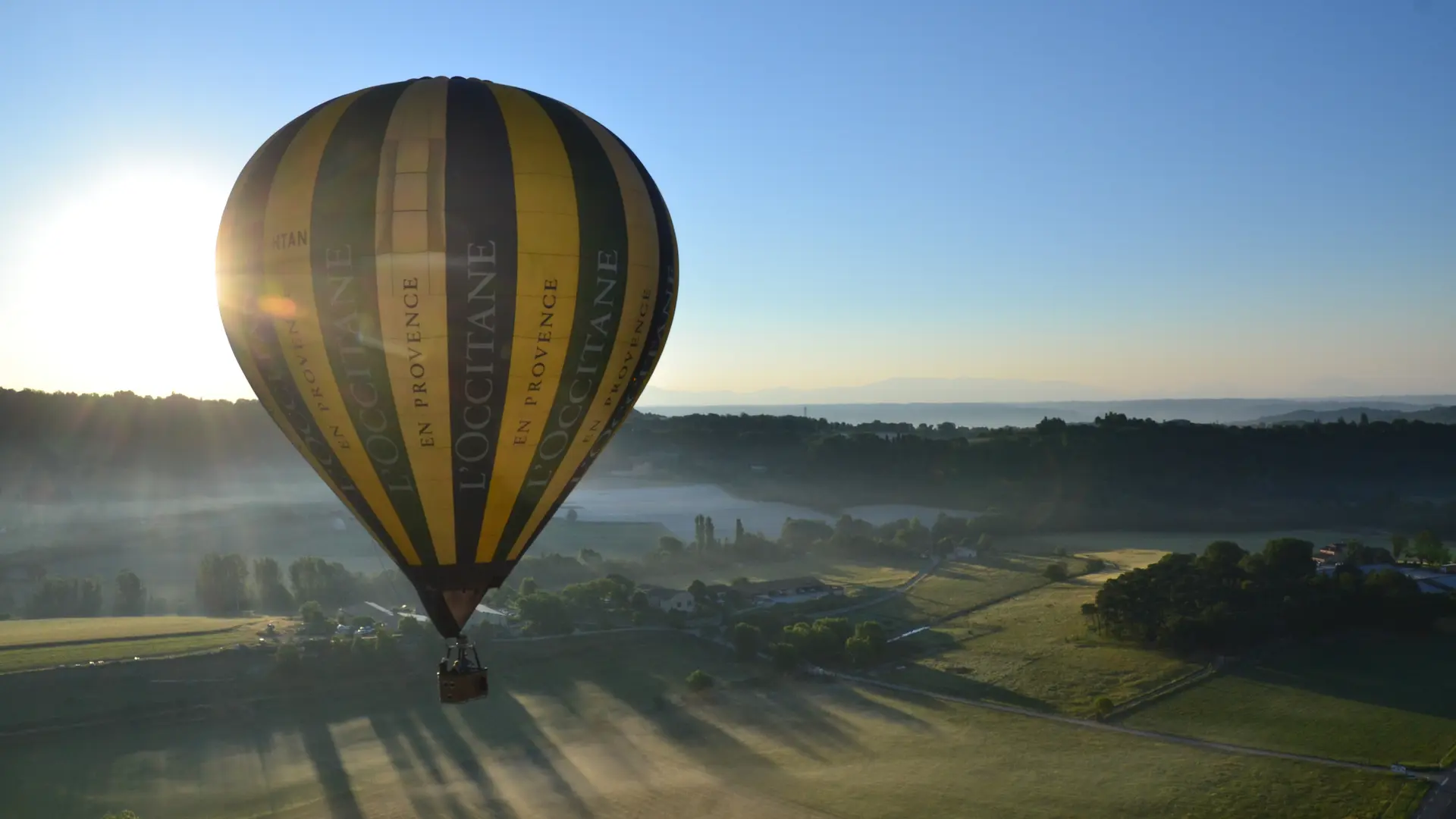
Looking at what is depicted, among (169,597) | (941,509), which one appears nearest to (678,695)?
(169,597)

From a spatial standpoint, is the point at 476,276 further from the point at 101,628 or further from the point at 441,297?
→ the point at 101,628

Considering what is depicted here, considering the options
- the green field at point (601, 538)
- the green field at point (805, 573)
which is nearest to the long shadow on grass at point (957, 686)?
the green field at point (805, 573)

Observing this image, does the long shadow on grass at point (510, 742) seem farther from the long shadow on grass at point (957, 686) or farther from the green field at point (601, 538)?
the green field at point (601, 538)

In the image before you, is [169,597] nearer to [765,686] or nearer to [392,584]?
[392,584]

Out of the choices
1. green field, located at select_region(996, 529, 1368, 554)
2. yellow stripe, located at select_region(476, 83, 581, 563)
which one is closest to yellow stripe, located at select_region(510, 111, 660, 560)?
yellow stripe, located at select_region(476, 83, 581, 563)

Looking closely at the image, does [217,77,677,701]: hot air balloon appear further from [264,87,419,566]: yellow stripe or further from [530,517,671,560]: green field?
[530,517,671,560]: green field

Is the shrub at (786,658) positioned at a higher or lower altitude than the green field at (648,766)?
higher
